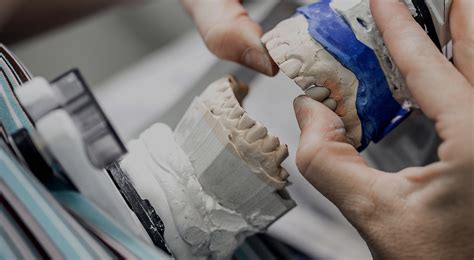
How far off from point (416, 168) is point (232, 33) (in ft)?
0.61

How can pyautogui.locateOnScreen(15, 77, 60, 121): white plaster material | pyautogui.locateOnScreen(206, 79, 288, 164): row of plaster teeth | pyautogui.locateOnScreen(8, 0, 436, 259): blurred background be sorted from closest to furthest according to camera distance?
pyautogui.locateOnScreen(15, 77, 60, 121): white plaster material → pyautogui.locateOnScreen(206, 79, 288, 164): row of plaster teeth → pyautogui.locateOnScreen(8, 0, 436, 259): blurred background

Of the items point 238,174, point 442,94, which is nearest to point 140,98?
point 238,174

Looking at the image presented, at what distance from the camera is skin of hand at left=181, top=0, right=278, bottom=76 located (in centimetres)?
43

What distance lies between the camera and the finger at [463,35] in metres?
0.33

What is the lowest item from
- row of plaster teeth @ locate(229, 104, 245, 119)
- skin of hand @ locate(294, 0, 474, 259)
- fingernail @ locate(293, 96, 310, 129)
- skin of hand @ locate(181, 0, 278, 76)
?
skin of hand @ locate(294, 0, 474, 259)

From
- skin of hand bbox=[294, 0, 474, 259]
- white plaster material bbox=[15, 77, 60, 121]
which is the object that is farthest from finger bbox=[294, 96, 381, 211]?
white plaster material bbox=[15, 77, 60, 121]

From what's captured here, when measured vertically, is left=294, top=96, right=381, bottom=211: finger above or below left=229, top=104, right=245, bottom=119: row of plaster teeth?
below

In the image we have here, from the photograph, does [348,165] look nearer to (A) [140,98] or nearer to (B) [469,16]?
(B) [469,16]

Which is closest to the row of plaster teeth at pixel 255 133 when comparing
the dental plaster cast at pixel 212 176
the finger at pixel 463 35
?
the dental plaster cast at pixel 212 176

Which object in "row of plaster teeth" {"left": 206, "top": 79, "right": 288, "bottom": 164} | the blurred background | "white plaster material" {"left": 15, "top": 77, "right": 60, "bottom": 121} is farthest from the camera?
the blurred background

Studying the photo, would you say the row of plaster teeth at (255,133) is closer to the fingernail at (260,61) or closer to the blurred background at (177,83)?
the fingernail at (260,61)

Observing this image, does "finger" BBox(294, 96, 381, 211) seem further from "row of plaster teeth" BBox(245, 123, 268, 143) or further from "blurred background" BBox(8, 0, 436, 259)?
"blurred background" BBox(8, 0, 436, 259)

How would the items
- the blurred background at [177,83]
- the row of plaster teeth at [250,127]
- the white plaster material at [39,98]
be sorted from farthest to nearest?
the blurred background at [177,83], the row of plaster teeth at [250,127], the white plaster material at [39,98]

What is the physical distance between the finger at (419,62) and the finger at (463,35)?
18 millimetres
